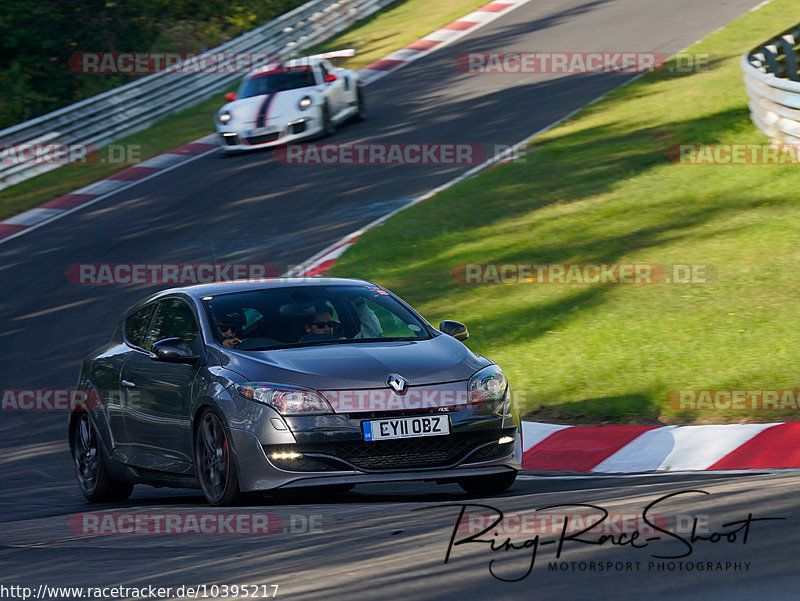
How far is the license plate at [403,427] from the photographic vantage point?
7.05 meters

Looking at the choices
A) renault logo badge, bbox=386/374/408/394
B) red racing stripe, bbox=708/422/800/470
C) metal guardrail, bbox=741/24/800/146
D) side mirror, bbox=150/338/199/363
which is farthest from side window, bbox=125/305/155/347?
metal guardrail, bbox=741/24/800/146

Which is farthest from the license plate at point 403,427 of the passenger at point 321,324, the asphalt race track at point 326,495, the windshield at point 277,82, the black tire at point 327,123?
the windshield at point 277,82

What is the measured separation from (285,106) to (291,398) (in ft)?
51.7

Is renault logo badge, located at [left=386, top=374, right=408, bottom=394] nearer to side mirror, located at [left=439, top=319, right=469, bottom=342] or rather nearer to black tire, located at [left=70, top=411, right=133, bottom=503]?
side mirror, located at [left=439, top=319, right=469, bottom=342]

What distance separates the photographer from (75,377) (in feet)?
42.0

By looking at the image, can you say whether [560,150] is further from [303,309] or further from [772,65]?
[303,309]

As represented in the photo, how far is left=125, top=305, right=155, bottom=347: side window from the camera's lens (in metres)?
8.71

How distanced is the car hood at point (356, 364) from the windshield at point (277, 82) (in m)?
15.6

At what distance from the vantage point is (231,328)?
26.1 ft

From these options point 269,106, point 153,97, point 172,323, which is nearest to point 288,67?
point 269,106

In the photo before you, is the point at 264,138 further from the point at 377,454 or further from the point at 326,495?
the point at 377,454

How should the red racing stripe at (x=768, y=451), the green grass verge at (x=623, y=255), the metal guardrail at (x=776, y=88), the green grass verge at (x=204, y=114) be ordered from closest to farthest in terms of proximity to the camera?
the red racing stripe at (x=768, y=451) < the green grass verge at (x=623, y=255) < the metal guardrail at (x=776, y=88) < the green grass verge at (x=204, y=114)

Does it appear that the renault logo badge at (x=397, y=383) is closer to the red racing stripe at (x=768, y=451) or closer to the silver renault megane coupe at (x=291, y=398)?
the silver renault megane coupe at (x=291, y=398)

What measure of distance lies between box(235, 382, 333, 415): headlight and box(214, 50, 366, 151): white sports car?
15538 millimetres
